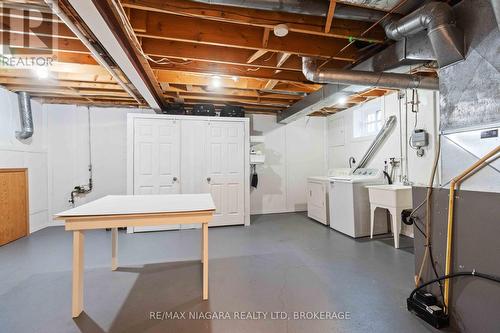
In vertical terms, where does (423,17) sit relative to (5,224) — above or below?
above

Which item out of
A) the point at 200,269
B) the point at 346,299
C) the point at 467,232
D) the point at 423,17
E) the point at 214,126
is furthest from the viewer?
the point at 214,126

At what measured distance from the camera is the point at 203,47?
2.76 meters

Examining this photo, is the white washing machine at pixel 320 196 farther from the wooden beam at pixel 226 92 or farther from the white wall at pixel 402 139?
the wooden beam at pixel 226 92

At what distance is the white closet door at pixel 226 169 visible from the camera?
4.63 meters

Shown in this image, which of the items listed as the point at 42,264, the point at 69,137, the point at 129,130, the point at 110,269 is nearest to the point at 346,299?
the point at 110,269

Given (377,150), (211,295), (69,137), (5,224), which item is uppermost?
(69,137)

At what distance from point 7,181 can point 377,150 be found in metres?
6.41

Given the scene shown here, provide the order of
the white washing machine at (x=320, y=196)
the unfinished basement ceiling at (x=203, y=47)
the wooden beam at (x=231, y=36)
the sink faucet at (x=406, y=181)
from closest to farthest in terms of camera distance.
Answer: the unfinished basement ceiling at (x=203, y=47), the wooden beam at (x=231, y=36), the sink faucet at (x=406, y=181), the white washing machine at (x=320, y=196)

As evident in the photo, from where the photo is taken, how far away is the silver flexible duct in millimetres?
2570

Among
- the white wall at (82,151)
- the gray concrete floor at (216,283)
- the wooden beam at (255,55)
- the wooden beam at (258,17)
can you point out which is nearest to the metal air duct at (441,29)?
the wooden beam at (258,17)

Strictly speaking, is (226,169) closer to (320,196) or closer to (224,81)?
(224,81)

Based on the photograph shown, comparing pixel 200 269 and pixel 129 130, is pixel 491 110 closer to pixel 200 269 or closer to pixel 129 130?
pixel 200 269

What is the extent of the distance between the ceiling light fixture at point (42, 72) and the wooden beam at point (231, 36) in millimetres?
1820

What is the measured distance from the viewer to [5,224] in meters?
3.64
